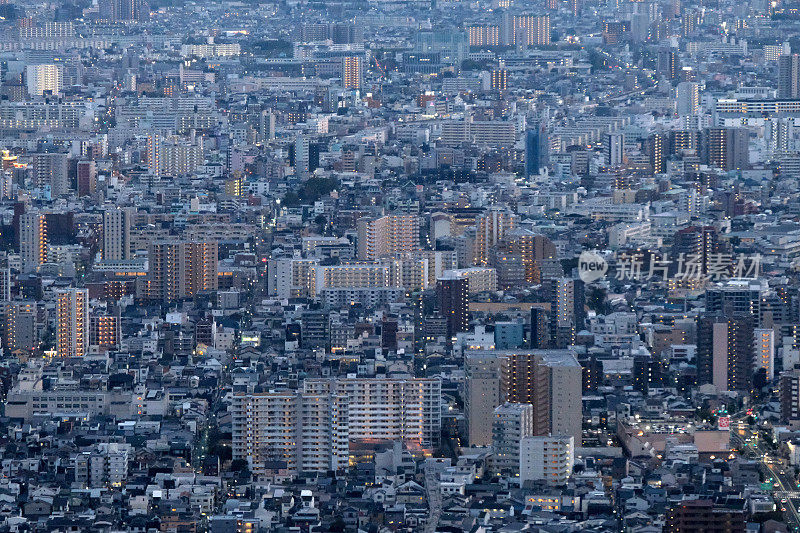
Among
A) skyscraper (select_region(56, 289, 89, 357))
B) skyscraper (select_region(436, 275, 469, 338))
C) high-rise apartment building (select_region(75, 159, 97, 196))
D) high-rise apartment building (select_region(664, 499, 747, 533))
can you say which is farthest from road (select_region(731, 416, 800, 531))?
high-rise apartment building (select_region(75, 159, 97, 196))

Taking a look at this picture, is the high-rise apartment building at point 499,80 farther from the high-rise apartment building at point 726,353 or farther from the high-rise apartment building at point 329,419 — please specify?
the high-rise apartment building at point 329,419

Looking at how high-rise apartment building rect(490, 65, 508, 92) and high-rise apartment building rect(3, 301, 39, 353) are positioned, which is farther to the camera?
high-rise apartment building rect(490, 65, 508, 92)

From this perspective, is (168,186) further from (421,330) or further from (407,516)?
(407,516)

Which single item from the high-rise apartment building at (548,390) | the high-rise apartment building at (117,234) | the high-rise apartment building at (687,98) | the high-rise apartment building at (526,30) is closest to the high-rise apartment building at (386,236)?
the high-rise apartment building at (117,234)

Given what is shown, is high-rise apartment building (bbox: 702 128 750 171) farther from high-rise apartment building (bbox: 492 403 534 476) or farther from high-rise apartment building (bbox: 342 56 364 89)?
high-rise apartment building (bbox: 492 403 534 476)

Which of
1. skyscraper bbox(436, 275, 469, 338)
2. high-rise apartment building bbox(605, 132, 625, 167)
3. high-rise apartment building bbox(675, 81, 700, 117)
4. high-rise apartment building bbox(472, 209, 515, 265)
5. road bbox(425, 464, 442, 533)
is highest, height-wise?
high-rise apartment building bbox(675, 81, 700, 117)

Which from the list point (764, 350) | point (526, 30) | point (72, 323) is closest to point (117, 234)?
point (72, 323)

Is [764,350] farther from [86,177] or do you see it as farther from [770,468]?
[86,177]
